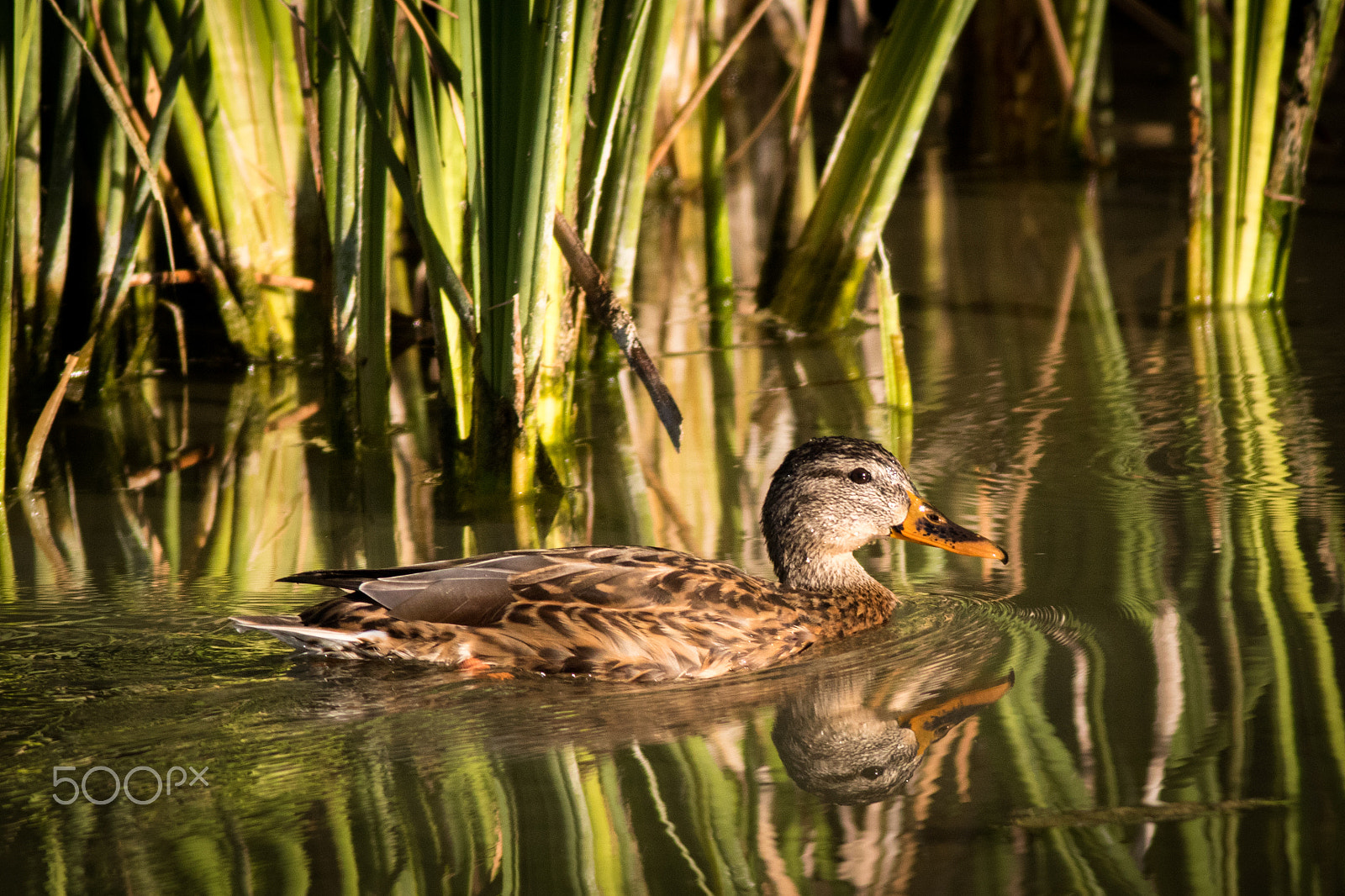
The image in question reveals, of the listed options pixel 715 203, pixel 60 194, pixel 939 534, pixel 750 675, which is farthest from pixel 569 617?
pixel 715 203

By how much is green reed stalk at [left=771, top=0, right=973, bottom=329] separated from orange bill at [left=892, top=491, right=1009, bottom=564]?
6.87 ft

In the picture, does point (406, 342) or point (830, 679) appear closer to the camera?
point (830, 679)

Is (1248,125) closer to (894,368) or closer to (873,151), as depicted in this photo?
(873,151)

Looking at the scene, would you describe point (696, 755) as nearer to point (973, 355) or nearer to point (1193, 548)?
point (1193, 548)

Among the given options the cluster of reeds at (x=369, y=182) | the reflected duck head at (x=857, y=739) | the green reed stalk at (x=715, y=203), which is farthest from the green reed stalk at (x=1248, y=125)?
the reflected duck head at (x=857, y=739)

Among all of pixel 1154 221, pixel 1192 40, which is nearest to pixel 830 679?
pixel 1192 40

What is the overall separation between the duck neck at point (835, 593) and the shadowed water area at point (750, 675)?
0.09 meters

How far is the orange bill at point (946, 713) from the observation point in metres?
3.46

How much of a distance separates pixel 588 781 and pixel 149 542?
7.45ft

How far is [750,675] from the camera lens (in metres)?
4.01

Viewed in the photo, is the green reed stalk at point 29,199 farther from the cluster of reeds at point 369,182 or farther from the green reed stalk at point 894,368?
the green reed stalk at point 894,368

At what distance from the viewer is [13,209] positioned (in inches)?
195

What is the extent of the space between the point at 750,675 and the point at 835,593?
1.77 ft

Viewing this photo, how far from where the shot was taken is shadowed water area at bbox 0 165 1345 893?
296 cm
